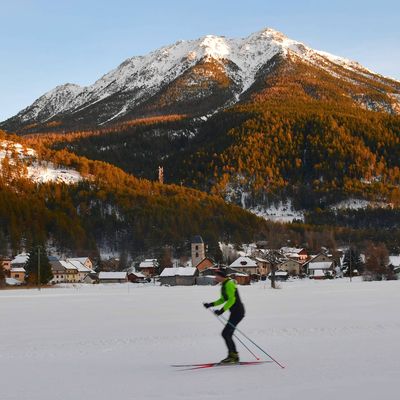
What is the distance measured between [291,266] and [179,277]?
44.8m

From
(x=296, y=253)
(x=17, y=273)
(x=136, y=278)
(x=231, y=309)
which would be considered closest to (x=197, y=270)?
(x=136, y=278)

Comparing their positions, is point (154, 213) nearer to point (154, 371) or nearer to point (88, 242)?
point (88, 242)

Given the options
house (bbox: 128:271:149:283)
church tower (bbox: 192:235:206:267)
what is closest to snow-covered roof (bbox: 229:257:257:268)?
church tower (bbox: 192:235:206:267)

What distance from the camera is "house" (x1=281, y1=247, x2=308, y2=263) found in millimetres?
147500

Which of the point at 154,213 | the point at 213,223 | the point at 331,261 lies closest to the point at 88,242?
the point at 154,213

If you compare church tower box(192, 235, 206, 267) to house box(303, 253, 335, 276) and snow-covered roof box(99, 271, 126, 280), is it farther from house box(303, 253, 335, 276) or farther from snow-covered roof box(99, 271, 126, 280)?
house box(303, 253, 335, 276)

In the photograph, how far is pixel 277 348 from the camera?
56.6ft

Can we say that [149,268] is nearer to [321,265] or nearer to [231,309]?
[321,265]

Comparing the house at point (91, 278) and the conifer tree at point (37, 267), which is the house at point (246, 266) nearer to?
the house at point (91, 278)

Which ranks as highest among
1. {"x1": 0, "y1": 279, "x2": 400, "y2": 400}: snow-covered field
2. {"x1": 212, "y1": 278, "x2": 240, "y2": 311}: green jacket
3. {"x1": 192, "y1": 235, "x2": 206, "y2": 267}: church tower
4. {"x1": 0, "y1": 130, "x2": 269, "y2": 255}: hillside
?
{"x1": 0, "y1": 130, "x2": 269, "y2": 255}: hillside

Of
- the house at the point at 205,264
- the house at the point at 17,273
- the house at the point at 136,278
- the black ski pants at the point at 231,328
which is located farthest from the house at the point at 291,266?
the black ski pants at the point at 231,328

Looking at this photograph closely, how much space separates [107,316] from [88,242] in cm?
12752

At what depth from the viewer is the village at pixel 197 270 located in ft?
338

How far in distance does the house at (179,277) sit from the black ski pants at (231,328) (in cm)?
8583
